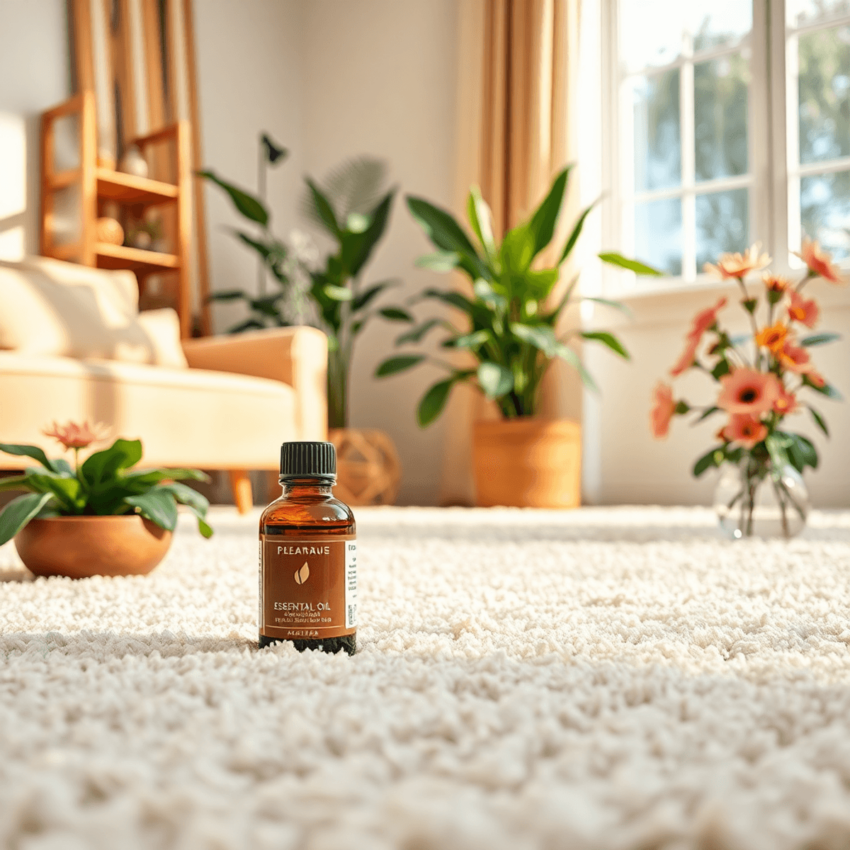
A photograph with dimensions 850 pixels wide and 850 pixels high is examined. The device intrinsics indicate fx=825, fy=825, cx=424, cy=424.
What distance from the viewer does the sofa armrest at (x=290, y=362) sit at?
2549mm

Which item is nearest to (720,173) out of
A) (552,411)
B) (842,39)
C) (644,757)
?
(842,39)

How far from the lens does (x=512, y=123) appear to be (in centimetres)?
328

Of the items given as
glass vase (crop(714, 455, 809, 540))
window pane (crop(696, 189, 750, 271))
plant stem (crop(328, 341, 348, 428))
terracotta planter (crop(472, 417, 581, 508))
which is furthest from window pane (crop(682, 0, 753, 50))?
glass vase (crop(714, 455, 809, 540))

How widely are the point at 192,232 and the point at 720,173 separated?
2.13 meters

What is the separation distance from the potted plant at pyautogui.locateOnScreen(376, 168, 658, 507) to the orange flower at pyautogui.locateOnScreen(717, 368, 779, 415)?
115 cm

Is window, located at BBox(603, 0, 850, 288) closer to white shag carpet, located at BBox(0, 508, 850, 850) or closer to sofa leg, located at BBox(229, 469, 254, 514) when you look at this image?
sofa leg, located at BBox(229, 469, 254, 514)

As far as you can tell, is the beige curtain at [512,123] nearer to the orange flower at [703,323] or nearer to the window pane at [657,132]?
the window pane at [657,132]

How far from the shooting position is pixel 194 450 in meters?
2.25

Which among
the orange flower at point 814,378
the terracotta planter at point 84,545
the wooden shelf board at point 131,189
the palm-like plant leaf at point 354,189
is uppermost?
the palm-like plant leaf at point 354,189

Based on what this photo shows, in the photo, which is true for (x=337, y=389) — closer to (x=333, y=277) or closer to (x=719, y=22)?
(x=333, y=277)

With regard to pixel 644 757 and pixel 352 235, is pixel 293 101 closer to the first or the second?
pixel 352 235

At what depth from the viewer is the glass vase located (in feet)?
5.12

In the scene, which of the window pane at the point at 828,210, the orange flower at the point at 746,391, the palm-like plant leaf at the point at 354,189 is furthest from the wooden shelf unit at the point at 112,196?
the window pane at the point at 828,210

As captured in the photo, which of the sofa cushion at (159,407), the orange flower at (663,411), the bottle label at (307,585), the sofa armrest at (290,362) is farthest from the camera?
the sofa armrest at (290,362)
